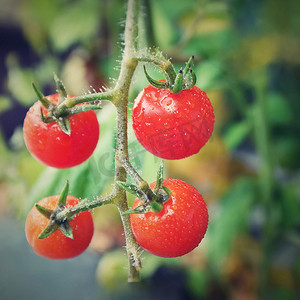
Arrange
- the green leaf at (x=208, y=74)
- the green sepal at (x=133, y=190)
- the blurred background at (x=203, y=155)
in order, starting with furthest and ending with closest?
the blurred background at (x=203, y=155) < the green leaf at (x=208, y=74) < the green sepal at (x=133, y=190)

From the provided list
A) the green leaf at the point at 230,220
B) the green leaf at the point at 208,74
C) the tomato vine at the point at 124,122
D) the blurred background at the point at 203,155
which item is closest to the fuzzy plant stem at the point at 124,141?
the tomato vine at the point at 124,122

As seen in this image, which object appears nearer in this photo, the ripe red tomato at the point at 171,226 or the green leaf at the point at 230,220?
the ripe red tomato at the point at 171,226

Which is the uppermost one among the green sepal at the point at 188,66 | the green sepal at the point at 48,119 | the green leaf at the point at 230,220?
the green sepal at the point at 188,66

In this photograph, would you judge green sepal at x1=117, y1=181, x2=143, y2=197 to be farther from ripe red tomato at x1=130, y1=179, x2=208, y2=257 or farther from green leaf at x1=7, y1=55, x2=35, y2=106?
green leaf at x1=7, y1=55, x2=35, y2=106

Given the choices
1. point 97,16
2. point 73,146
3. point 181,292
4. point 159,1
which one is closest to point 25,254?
point 181,292

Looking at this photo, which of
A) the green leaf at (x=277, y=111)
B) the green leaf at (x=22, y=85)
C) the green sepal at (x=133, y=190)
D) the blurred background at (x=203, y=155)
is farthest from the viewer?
the green leaf at (x=22, y=85)

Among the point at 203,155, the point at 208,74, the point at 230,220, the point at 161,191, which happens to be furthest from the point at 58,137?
the point at 203,155

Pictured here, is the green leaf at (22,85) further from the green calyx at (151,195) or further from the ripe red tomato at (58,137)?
the green calyx at (151,195)
